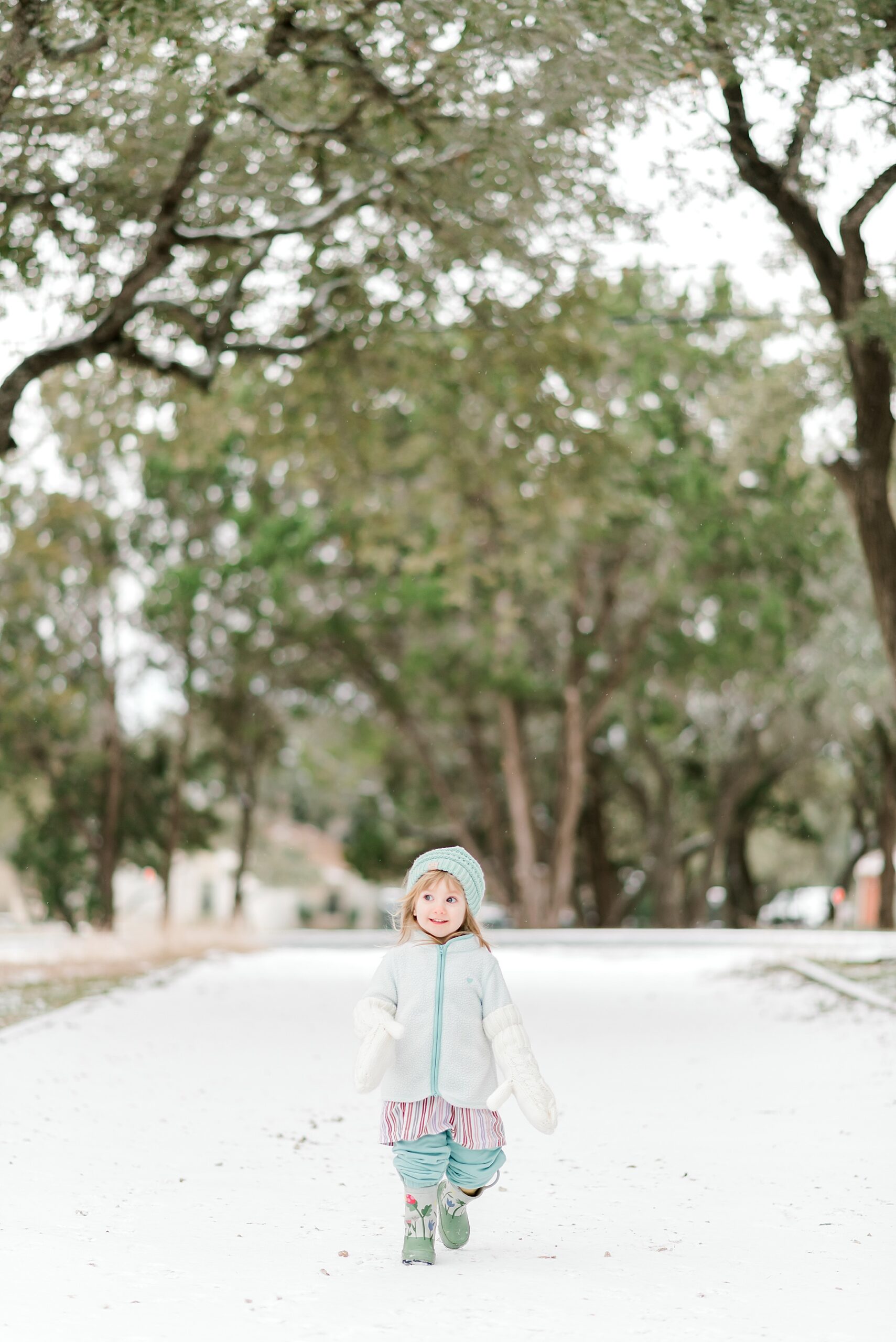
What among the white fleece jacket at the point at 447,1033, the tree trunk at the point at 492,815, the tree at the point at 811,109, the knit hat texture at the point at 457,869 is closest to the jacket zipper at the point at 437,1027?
the white fleece jacket at the point at 447,1033

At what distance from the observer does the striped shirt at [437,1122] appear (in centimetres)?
497

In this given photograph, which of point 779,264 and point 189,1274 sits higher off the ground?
point 779,264

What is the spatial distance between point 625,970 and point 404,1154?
1433 cm

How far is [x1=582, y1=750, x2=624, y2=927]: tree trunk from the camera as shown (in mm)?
35594

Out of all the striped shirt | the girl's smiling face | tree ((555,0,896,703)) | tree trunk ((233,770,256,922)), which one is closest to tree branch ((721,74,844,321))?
tree ((555,0,896,703))

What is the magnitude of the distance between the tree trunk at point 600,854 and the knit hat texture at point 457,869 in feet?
98.2

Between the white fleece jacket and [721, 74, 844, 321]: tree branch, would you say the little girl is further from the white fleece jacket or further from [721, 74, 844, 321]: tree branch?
[721, 74, 844, 321]: tree branch

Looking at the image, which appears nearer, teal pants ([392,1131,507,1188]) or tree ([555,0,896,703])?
teal pants ([392,1131,507,1188])

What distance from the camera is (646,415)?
26.4m

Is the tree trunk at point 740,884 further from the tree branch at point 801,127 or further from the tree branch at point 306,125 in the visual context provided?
the tree branch at point 306,125

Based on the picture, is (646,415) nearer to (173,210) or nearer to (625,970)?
(625,970)

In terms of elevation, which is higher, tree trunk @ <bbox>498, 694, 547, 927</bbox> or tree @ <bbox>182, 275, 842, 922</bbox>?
tree @ <bbox>182, 275, 842, 922</bbox>

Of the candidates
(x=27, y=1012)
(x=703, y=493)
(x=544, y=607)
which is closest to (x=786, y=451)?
(x=703, y=493)

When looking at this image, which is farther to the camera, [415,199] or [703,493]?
[703,493]
